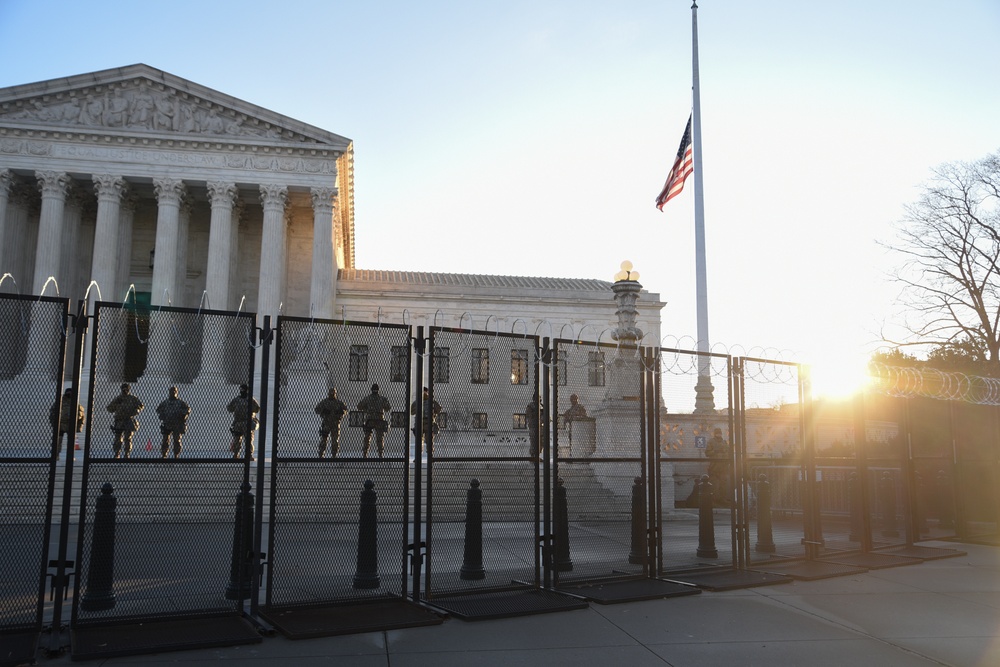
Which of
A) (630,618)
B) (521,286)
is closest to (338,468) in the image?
(630,618)

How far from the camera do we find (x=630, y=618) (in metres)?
8.27

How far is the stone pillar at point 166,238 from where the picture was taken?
43.1m

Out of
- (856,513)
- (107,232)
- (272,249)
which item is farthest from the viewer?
(272,249)

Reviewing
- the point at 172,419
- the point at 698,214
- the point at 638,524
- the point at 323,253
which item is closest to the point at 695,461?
the point at 638,524

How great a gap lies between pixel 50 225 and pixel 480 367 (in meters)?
41.5

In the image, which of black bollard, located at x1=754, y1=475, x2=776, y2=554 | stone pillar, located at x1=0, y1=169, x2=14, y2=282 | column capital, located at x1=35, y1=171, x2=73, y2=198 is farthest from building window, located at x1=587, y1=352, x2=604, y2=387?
stone pillar, located at x1=0, y1=169, x2=14, y2=282

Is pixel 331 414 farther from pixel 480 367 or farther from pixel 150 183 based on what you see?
pixel 150 183

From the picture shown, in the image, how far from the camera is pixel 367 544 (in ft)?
30.4

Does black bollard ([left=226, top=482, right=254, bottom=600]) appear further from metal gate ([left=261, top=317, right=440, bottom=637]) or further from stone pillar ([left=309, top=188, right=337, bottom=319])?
stone pillar ([left=309, top=188, right=337, bottom=319])

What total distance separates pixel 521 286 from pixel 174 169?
26302 mm

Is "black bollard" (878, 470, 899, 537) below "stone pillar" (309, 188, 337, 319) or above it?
below

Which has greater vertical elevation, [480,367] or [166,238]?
[166,238]

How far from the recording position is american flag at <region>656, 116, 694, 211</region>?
2683cm

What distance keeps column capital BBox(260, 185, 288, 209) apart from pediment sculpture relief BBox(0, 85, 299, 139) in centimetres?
301
